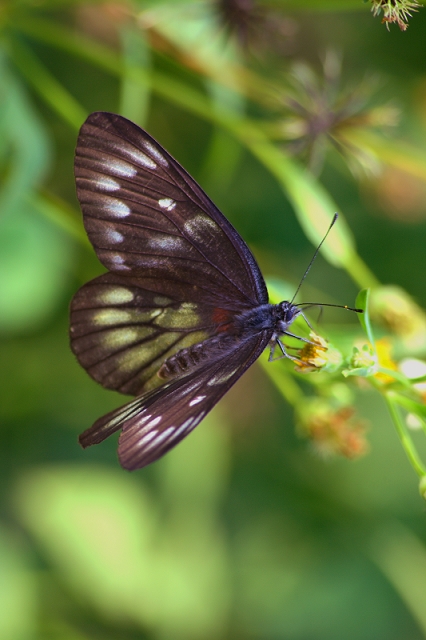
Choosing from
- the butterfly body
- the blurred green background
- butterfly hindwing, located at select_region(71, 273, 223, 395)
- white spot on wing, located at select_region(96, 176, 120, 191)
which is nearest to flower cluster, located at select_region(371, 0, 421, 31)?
the butterfly body

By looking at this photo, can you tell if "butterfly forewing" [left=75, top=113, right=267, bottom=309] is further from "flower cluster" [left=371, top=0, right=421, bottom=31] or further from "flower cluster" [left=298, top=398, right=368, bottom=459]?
"flower cluster" [left=371, top=0, right=421, bottom=31]

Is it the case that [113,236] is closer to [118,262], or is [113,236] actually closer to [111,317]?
[118,262]

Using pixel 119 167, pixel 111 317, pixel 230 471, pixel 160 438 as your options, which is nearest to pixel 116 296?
pixel 111 317

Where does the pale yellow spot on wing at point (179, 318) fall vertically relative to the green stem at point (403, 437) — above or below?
above

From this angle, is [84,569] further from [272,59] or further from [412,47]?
[412,47]

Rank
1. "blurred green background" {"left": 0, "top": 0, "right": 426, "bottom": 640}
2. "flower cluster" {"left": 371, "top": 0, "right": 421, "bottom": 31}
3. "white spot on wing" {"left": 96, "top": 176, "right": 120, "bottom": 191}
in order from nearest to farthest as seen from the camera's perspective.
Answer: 1. "flower cluster" {"left": 371, "top": 0, "right": 421, "bottom": 31}
2. "white spot on wing" {"left": 96, "top": 176, "right": 120, "bottom": 191}
3. "blurred green background" {"left": 0, "top": 0, "right": 426, "bottom": 640}

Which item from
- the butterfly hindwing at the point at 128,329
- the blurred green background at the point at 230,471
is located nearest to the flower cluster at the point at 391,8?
the butterfly hindwing at the point at 128,329

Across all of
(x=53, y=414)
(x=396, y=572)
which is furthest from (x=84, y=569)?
(x=396, y=572)

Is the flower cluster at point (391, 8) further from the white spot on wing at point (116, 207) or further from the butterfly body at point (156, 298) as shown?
the white spot on wing at point (116, 207)
